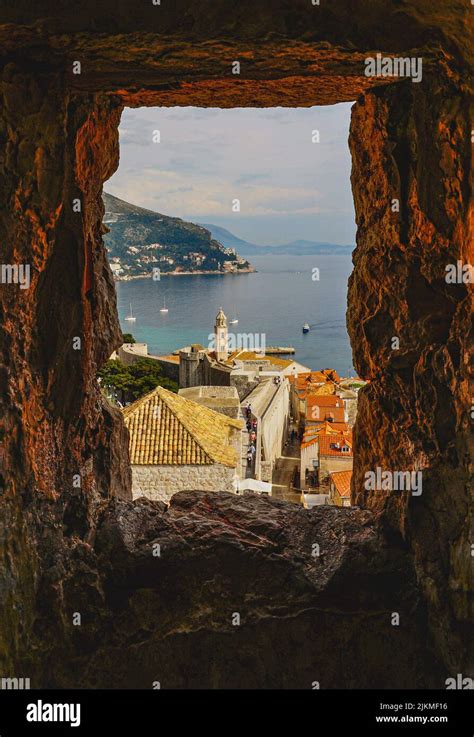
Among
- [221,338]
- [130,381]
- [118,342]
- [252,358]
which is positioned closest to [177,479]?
[118,342]

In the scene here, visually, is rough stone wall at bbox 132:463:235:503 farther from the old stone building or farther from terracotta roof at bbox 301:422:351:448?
terracotta roof at bbox 301:422:351:448

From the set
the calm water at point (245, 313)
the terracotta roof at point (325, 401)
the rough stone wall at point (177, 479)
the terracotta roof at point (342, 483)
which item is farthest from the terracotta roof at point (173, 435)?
the calm water at point (245, 313)

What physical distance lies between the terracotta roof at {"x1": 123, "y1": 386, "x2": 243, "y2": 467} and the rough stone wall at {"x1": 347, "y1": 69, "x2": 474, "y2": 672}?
751 centimetres

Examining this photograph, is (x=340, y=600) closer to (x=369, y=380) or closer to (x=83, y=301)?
(x=369, y=380)

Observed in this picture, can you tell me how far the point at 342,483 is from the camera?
53.0 feet

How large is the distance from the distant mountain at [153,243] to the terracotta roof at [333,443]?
9531cm

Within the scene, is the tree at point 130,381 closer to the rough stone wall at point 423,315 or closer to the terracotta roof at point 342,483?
the terracotta roof at point 342,483

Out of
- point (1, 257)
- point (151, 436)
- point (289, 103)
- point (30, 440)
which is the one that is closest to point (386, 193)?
point (289, 103)

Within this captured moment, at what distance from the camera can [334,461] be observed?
19891 millimetres

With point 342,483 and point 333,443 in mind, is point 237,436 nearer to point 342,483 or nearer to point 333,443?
point 342,483

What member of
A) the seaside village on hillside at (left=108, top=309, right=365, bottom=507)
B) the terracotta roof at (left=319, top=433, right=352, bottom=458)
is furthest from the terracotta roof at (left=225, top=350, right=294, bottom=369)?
the terracotta roof at (left=319, top=433, right=352, bottom=458)

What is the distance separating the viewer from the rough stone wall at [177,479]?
1289 centimetres

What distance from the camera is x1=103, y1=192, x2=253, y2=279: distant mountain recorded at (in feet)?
428
